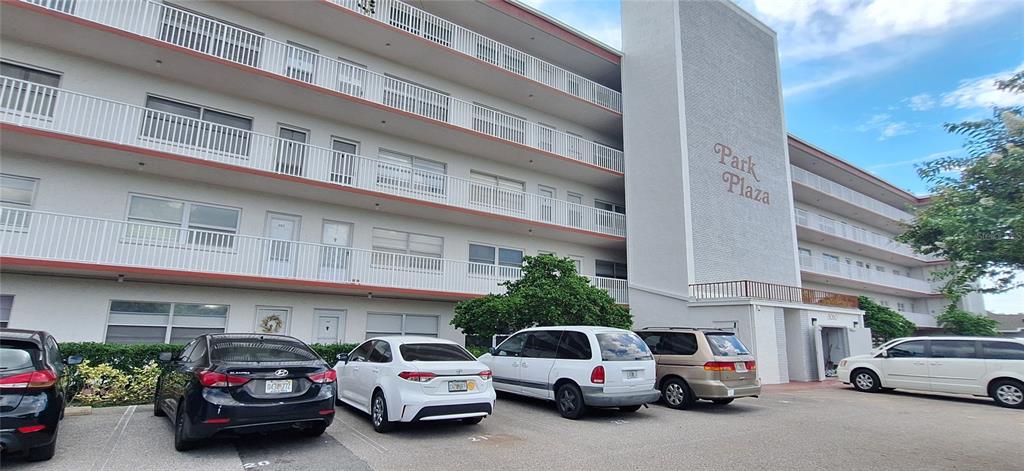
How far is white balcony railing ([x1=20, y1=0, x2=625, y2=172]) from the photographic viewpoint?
38.5 feet

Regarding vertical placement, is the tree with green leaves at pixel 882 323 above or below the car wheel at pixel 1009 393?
above

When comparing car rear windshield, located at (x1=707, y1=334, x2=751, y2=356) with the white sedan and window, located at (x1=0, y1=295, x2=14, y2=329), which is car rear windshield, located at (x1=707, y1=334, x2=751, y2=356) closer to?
the white sedan

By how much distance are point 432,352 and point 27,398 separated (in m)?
4.63

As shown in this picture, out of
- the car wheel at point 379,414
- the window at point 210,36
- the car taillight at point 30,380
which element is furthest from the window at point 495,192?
the car taillight at point 30,380

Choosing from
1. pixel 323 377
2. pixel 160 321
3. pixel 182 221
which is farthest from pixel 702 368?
pixel 182 221

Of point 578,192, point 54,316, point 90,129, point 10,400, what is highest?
point 578,192

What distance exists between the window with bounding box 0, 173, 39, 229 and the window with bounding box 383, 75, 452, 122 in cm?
917

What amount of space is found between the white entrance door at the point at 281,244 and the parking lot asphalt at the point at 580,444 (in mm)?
4611

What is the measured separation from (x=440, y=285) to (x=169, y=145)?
8.25 m

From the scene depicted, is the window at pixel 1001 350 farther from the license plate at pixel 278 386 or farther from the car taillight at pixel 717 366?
the license plate at pixel 278 386

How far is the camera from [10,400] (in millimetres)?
4797

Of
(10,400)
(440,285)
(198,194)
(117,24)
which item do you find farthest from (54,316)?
(440,285)

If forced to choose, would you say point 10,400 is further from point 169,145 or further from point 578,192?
point 578,192

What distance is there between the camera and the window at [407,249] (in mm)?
14836
